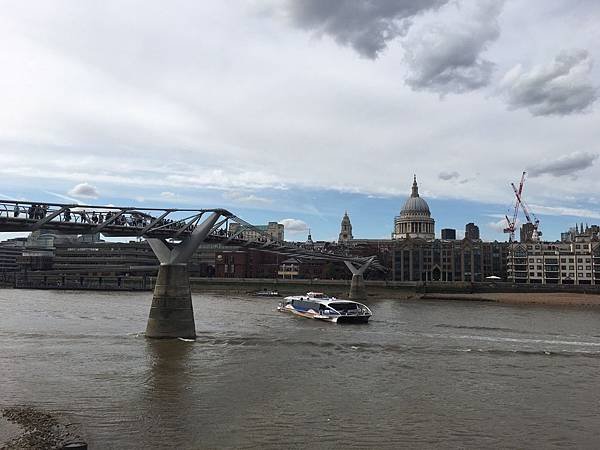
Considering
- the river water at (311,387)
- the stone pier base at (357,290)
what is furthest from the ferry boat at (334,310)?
the stone pier base at (357,290)

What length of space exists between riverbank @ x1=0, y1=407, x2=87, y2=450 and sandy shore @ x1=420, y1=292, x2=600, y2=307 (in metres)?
97.6

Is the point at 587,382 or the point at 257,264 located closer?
the point at 587,382

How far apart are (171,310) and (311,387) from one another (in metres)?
18.5

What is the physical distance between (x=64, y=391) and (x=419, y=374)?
16.5m

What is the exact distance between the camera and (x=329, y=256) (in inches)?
4432

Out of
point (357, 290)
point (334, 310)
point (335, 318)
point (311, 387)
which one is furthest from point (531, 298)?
point (311, 387)

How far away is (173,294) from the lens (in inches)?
1662

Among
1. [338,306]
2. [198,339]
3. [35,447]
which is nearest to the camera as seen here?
[35,447]

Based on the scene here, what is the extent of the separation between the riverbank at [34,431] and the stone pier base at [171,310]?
2072 cm

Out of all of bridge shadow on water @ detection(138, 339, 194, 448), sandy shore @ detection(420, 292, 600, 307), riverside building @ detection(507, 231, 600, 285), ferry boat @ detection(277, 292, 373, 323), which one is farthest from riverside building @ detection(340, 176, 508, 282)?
bridge shadow on water @ detection(138, 339, 194, 448)

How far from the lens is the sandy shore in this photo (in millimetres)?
104312

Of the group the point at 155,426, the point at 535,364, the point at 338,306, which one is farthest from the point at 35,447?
the point at 338,306

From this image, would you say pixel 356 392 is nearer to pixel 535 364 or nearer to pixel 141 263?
pixel 535 364

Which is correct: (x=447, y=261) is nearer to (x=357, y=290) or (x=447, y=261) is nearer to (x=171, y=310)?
(x=357, y=290)
